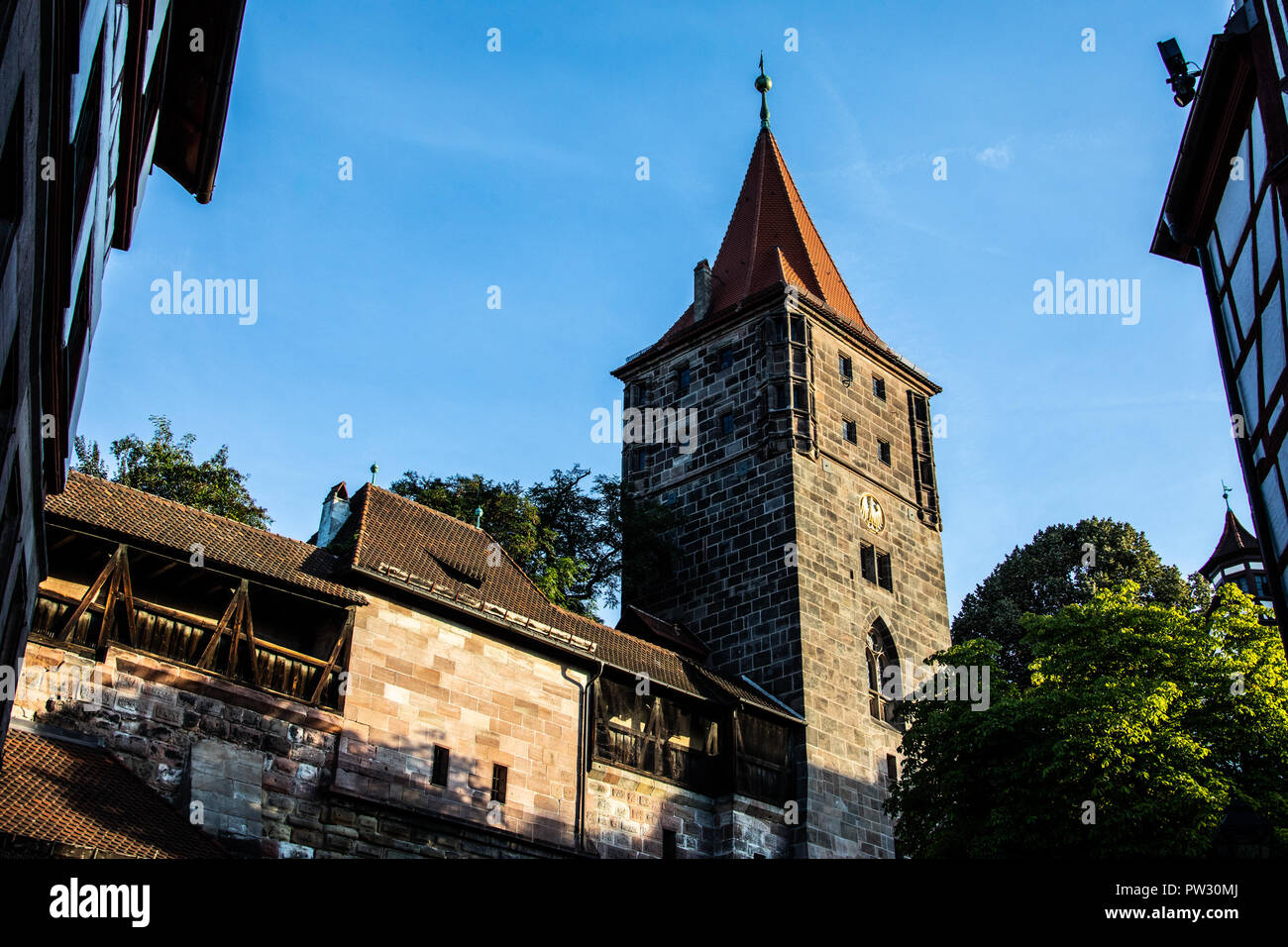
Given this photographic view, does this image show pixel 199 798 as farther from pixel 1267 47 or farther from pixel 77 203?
pixel 1267 47

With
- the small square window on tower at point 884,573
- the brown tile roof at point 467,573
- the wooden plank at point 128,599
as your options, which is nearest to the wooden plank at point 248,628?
the wooden plank at point 128,599

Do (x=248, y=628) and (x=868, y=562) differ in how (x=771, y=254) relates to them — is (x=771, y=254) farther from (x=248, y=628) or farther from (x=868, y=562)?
(x=248, y=628)

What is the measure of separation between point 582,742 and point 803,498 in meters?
11.2

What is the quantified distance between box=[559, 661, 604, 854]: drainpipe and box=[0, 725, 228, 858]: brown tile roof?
7.89m

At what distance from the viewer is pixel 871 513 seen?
117 ft

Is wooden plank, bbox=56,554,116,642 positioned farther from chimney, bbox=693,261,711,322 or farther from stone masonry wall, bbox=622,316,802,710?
chimney, bbox=693,261,711,322

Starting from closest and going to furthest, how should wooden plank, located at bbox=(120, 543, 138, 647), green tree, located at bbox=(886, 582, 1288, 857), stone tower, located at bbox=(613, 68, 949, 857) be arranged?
wooden plank, located at bbox=(120, 543, 138, 647) < green tree, located at bbox=(886, 582, 1288, 857) < stone tower, located at bbox=(613, 68, 949, 857)

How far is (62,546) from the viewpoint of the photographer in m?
19.0

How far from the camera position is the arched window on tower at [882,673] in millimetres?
32844

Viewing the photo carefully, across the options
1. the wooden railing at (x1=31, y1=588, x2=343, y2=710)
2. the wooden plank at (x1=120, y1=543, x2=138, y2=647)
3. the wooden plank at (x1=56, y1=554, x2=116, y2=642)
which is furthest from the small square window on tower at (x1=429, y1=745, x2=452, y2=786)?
the wooden plank at (x1=56, y1=554, x2=116, y2=642)

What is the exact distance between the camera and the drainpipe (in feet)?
78.4

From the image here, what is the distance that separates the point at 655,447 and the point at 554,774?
50.2 feet

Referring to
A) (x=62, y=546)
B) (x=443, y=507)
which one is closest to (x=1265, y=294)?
(x=62, y=546)

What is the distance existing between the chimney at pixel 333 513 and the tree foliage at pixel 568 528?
19.1 ft
